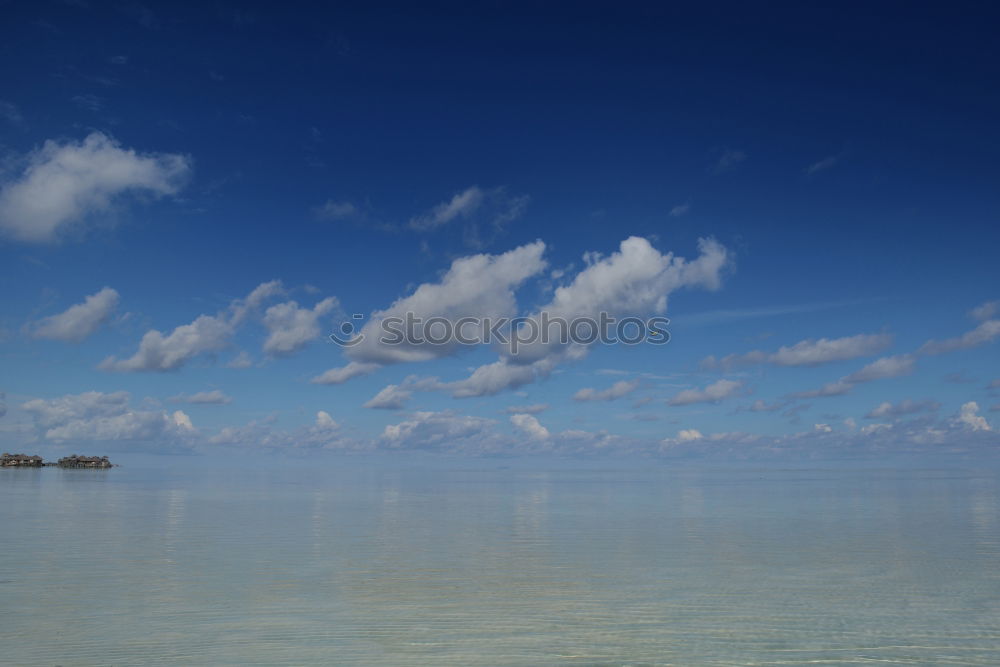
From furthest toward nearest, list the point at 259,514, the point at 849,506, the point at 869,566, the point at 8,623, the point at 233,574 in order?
the point at 849,506 → the point at 259,514 → the point at 869,566 → the point at 233,574 → the point at 8,623

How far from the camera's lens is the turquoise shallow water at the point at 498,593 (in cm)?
1931

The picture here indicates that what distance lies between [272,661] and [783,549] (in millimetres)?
29264

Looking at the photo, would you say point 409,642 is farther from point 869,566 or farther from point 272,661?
point 869,566

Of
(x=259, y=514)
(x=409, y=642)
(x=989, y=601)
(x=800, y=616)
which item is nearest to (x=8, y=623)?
(x=409, y=642)

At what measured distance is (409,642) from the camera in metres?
20.1

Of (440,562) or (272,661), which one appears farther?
(440,562)

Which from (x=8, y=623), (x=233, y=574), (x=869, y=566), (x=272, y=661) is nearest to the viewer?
(x=272, y=661)

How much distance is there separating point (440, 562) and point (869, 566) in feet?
65.3

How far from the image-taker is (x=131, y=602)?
24.5 m

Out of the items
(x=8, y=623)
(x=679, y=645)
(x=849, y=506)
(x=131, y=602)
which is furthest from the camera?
(x=849, y=506)

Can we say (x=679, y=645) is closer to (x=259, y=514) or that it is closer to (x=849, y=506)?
(x=259, y=514)

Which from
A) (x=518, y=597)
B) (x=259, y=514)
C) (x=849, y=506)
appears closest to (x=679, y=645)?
(x=518, y=597)

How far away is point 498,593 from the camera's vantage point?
26.5m

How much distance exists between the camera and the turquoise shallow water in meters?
19.3
